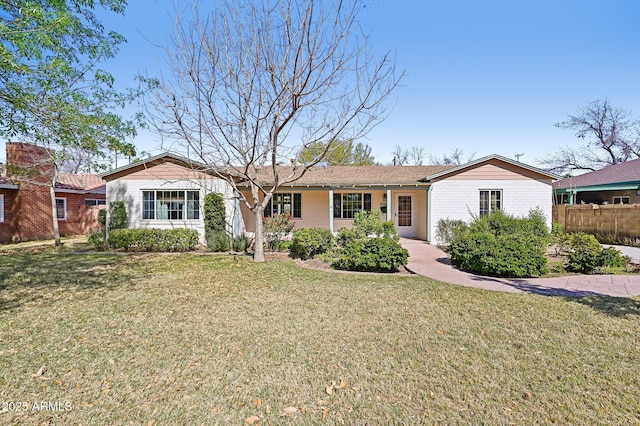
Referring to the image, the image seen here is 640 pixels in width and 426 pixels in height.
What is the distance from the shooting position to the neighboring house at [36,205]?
53.1 feet

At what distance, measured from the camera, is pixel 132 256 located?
11672mm

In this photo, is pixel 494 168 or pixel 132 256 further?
pixel 494 168

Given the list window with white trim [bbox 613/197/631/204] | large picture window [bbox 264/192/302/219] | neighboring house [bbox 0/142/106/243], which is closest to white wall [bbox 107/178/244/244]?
large picture window [bbox 264/192/302/219]

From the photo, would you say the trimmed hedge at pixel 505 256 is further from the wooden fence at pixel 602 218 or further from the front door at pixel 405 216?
the wooden fence at pixel 602 218

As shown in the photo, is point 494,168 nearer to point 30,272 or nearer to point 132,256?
point 132,256

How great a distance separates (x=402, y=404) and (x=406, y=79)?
26.1 feet

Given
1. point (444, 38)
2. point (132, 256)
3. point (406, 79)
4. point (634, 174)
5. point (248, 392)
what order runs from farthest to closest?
point (634, 174) < point (132, 256) < point (444, 38) < point (406, 79) < point (248, 392)

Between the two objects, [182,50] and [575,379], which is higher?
[182,50]

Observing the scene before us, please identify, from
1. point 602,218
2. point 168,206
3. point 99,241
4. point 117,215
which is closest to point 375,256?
point 168,206

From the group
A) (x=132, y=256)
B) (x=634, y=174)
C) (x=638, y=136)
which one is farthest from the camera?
(x=638, y=136)

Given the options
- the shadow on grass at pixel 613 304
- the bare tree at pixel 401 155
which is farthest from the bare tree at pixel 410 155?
the shadow on grass at pixel 613 304

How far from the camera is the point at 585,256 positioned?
8.09 meters

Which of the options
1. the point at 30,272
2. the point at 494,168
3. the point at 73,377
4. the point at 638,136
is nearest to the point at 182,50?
the point at 30,272

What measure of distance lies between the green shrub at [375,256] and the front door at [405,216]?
7.78 metres
